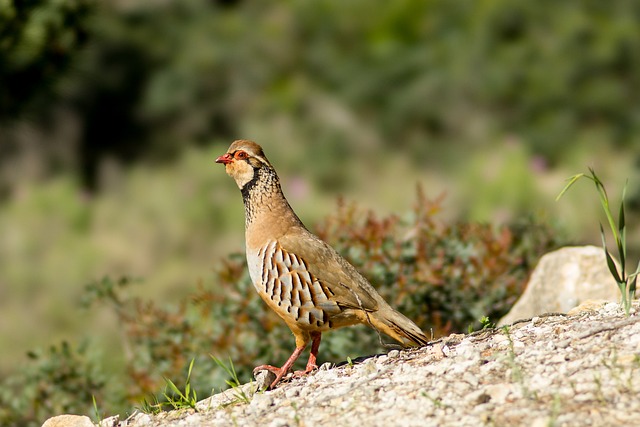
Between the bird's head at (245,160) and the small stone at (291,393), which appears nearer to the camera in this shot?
the small stone at (291,393)

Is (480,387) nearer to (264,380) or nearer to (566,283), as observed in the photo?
(264,380)

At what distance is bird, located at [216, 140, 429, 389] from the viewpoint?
541 centimetres

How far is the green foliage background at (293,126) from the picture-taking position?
14758 mm

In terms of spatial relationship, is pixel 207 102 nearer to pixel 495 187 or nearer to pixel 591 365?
pixel 495 187

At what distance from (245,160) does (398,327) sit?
4.27 feet

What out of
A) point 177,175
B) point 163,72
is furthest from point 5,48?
point 163,72

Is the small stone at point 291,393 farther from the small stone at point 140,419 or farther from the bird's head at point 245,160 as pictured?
the bird's head at point 245,160

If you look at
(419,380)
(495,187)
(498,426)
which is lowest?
(498,426)

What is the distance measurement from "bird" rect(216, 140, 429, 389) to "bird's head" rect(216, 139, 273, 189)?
0.75 ft

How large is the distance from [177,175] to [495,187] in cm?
547

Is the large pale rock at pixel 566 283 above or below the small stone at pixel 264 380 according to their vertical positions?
above

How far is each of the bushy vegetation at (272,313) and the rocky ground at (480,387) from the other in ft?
5.53

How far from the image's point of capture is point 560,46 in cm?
1858

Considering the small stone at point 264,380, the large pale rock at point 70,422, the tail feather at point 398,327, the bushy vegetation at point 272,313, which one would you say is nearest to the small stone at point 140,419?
the large pale rock at point 70,422
